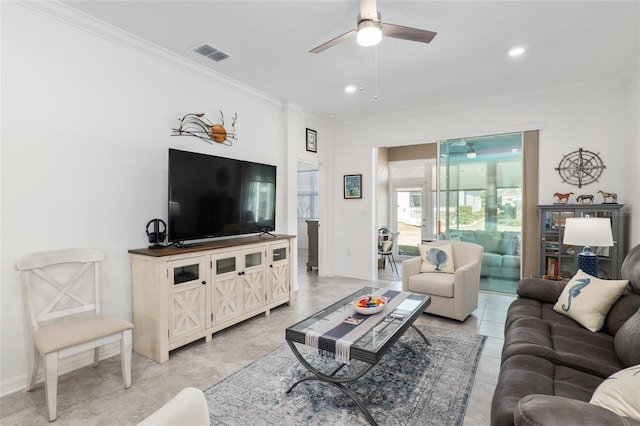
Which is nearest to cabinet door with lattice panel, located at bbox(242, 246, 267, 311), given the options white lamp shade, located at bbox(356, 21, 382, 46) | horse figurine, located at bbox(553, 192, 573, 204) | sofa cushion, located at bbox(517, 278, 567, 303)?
white lamp shade, located at bbox(356, 21, 382, 46)

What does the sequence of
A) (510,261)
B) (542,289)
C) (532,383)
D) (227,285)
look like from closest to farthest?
(532,383), (542,289), (227,285), (510,261)

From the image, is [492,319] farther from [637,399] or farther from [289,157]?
[289,157]

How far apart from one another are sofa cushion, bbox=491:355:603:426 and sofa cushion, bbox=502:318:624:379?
56 millimetres

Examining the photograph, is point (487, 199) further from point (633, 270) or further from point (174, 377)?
point (174, 377)

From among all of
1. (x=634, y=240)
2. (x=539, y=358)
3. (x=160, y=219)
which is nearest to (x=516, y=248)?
(x=634, y=240)

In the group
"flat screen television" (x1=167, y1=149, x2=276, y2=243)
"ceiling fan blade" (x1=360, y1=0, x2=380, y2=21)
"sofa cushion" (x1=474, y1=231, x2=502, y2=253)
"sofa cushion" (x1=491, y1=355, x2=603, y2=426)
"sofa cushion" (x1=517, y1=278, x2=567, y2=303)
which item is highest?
"ceiling fan blade" (x1=360, y1=0, x2=380, y2=21)

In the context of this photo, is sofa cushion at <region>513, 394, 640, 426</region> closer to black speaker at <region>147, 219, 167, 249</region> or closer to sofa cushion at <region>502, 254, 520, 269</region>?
black speaker at <region>147, 219, 167, 249</region>

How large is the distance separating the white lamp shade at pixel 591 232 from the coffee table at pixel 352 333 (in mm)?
1609

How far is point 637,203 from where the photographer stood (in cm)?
351

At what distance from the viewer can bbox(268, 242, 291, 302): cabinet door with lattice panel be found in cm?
392

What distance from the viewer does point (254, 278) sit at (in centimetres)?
368

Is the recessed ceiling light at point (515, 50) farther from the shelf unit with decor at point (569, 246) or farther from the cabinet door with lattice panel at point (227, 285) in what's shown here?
the cabinet door with lattice panel at point (227, 285)

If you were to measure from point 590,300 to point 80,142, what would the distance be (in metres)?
4.14

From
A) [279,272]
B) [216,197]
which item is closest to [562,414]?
[216,197]
